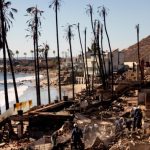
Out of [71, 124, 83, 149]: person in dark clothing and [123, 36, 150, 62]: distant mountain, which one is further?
[123, 36, 150, 62]: distant mountain

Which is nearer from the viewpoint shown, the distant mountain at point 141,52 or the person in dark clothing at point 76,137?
the person in dark clothing at point 76,137

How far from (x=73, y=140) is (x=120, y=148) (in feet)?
8.26

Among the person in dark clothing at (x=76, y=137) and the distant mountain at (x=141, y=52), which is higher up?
the distant mountain at (x=141, y=52)

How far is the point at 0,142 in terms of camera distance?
88.8ft

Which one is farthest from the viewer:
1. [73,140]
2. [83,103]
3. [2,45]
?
[2,45]

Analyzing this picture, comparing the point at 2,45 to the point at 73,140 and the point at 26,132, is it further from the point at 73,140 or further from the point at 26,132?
the point at 73,140

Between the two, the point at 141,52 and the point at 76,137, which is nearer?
the point at 76,137

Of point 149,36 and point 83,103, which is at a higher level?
point 149,36

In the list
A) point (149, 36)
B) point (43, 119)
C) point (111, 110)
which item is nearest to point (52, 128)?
point (43, 119)

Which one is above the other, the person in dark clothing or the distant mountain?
the distant mountain

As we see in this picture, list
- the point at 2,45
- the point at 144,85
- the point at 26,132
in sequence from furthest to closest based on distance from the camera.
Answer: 1. the point at 144,85
2. the point at 2,45
3. the point at 26,132

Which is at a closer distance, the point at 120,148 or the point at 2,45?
the point at 120,148

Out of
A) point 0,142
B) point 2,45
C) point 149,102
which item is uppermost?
point 2,45

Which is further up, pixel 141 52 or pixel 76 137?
pixel 141 52
